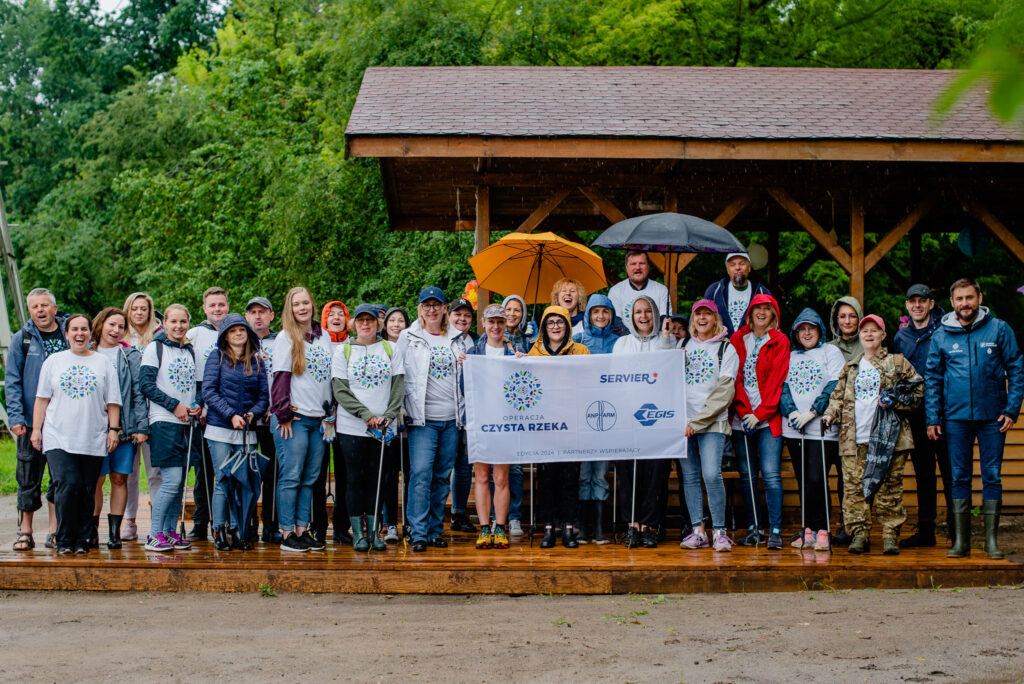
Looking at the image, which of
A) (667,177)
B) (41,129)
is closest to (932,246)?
(667,177)

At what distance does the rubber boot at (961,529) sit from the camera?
7.33 meters

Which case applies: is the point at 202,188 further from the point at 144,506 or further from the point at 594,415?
the point at 594,415

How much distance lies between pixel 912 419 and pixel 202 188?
20010 mm

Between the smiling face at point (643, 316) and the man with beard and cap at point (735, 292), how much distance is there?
0.99m

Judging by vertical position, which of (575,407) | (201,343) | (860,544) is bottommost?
(860,544)

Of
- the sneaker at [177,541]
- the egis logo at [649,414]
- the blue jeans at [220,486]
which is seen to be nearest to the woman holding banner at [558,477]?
the egis logo at [649,414]

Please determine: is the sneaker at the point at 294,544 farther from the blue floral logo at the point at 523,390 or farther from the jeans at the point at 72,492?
the blue floral logo at the point at 523,390

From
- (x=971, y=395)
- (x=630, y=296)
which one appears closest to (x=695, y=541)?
(x=630, y=296)

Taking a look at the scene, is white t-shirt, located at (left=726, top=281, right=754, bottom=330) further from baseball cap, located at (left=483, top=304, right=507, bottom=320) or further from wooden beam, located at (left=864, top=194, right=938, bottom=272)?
wooden beam, located at (left=864, top=194, right=938, bottom=272)

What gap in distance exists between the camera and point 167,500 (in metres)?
7.36

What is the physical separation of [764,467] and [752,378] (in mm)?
687

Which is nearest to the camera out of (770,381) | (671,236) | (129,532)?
(770,381)

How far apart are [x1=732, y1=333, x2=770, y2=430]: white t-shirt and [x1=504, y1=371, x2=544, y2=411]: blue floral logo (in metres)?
1.56

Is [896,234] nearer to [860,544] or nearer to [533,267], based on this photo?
[533,267]
